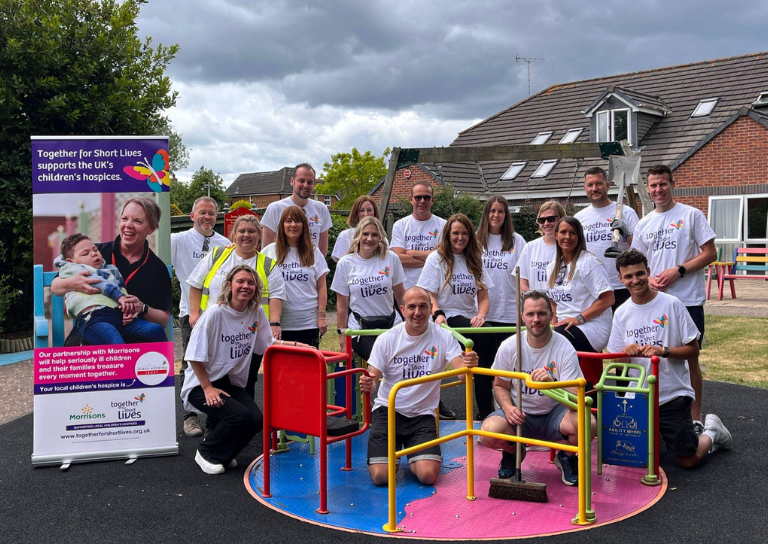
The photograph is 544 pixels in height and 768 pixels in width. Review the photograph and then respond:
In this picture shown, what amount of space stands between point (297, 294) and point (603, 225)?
2.78 m

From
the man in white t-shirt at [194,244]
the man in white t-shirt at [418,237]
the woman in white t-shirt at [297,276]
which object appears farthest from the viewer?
the man in white t-shirt at [418,237]

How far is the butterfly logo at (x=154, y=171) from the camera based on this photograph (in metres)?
5.75

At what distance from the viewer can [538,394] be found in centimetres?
495

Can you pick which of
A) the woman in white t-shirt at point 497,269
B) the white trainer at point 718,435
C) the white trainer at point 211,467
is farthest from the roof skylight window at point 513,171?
the white trainer at point 211,467

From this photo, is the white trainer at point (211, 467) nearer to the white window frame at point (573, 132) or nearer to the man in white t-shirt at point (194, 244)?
the man in white t-shirt at point (194, 244)

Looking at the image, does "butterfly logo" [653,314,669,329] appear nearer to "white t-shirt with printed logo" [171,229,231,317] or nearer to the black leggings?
the black leggings

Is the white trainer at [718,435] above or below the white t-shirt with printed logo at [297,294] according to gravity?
below

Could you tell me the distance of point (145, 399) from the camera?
5746mm

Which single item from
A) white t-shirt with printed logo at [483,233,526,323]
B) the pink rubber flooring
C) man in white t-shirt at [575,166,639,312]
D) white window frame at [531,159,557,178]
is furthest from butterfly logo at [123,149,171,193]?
white window frame at [531,159,557,178]

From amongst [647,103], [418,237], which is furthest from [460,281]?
[647,103]

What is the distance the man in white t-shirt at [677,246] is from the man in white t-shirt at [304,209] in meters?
2.98

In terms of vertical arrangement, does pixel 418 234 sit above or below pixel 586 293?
above

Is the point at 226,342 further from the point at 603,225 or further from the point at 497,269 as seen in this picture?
the point at 603,225

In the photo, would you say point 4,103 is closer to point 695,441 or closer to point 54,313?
point 54,313
